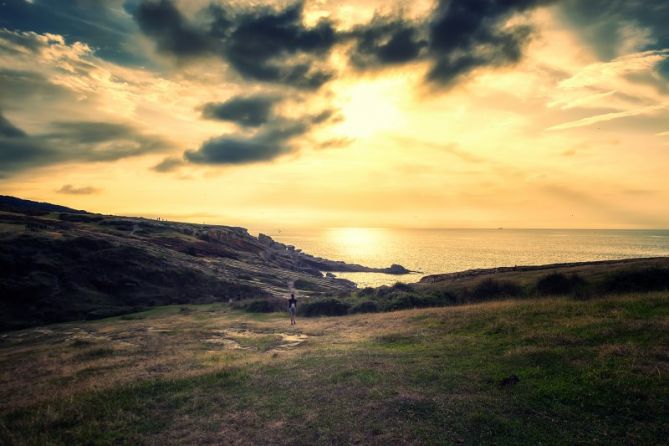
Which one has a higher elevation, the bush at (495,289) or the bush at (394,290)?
the bush at (495,289)

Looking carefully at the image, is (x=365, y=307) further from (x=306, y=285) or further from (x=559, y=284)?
(x=306, y=285)

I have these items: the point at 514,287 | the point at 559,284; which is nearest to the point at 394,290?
the point at 514,287

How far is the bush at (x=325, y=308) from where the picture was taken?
134ft

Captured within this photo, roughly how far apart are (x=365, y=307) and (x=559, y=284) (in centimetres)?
1954

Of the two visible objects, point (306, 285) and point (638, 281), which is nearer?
point (638, 281)

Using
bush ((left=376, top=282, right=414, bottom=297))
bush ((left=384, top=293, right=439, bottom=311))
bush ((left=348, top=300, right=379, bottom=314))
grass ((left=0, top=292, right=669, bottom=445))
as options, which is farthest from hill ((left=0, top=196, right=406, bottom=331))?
grass ((left=0, top=292, right=669, bottom=445))

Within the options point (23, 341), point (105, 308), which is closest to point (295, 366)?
point (23, 341)

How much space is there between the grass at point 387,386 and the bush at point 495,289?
37.6 ft

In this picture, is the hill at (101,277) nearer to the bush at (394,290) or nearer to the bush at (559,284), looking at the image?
the bush at (394,290)

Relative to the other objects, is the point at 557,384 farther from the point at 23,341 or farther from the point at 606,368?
the point at 23,341

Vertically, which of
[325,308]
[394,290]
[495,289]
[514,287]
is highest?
[514,287]

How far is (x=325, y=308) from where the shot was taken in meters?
41.6

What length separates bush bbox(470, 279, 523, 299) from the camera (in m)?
35.6

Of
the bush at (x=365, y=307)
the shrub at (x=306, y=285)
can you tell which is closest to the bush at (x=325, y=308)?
the bush at (x=365, y=307)
